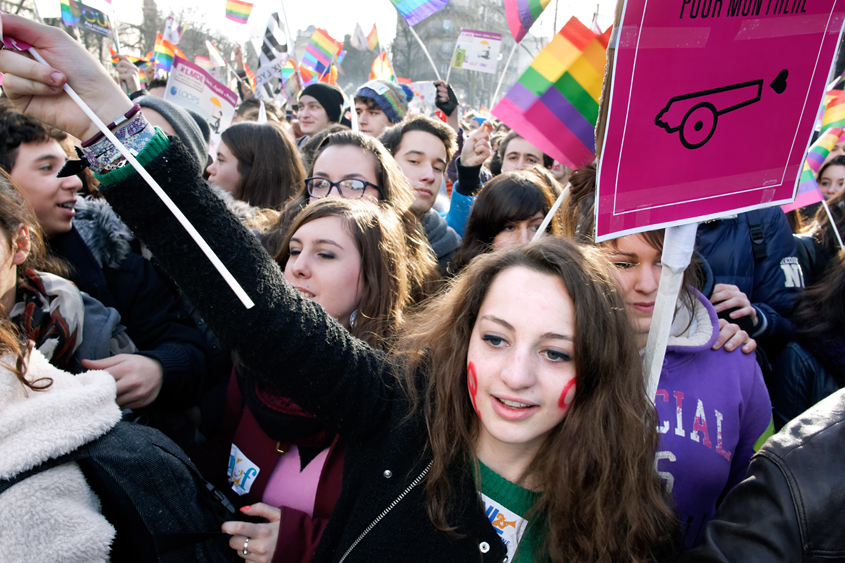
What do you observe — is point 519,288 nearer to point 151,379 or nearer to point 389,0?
point 151,379

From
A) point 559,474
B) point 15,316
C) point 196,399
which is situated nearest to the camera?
point 559,474

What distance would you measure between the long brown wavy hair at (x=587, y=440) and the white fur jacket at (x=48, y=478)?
0.75 meters

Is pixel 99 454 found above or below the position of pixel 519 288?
below

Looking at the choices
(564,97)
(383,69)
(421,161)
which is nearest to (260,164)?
(421,161)

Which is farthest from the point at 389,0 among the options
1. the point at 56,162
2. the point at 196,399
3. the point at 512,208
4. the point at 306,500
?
the point at 306,500

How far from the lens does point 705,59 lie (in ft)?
3.93

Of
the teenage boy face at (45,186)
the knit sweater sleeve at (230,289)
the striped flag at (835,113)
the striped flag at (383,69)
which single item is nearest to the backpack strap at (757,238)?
the knit sweater sleeve at (230,289)

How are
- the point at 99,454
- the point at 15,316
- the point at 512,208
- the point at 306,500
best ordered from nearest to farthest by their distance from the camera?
the point at 99,454 < the point at 15,316 < the point at 306,500 < the point at 512,208

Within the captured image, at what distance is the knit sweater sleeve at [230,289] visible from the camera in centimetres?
99

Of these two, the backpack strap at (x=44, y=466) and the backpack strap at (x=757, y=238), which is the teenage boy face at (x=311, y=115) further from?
Answer: the backpack strap at (x=44, y=466)

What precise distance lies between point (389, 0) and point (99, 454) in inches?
244

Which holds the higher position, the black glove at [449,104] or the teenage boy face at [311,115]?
the black glove at [449,104]

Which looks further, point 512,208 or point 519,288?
point 512,208

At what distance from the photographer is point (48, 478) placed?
1102 millimetres
